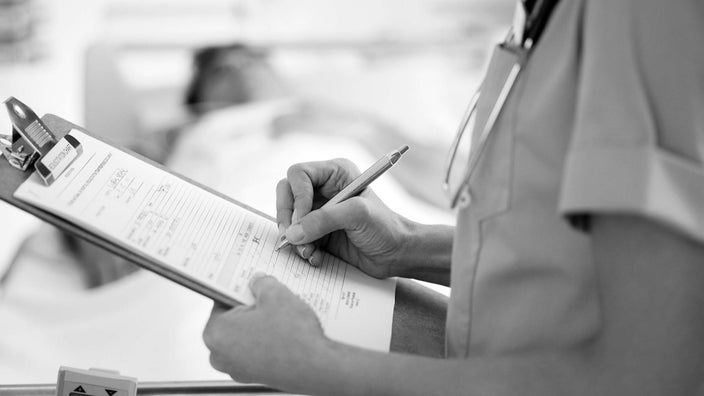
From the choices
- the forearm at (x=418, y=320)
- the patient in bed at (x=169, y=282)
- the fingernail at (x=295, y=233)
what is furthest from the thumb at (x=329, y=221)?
the patient in bed at (x=169, y=282)

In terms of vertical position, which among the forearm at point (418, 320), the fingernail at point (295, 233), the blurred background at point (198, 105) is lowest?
the blurred background at point (198, 105)

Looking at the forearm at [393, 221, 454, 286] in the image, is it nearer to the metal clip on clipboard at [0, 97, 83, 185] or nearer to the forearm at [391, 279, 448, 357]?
the forearm at [391, 279, 448, 357]

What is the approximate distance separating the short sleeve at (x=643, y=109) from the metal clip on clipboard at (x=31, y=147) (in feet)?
1.66

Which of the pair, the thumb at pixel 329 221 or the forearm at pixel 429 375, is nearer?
the forearm at pixel 429 375

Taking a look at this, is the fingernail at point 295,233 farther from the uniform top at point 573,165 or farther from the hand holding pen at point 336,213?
the uniform top at point 573,165

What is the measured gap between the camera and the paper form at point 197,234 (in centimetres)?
69

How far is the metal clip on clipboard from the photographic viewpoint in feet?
2.35

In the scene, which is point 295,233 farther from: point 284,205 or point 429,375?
point 429,375

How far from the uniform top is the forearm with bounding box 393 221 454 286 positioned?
0.60ft

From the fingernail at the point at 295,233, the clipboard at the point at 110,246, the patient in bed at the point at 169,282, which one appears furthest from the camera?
the patient in bed at the point at 169,282

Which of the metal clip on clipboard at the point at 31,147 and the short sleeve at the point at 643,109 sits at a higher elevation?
the short sleeve at the point at 643,109

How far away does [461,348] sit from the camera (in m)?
0.68

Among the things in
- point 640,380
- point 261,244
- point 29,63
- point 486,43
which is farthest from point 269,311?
point 486,43

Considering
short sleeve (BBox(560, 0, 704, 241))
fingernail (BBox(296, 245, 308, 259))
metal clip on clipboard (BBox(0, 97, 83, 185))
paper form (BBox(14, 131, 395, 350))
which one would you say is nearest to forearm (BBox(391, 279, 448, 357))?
paper form (BBox(14, 131, 395, 350))
